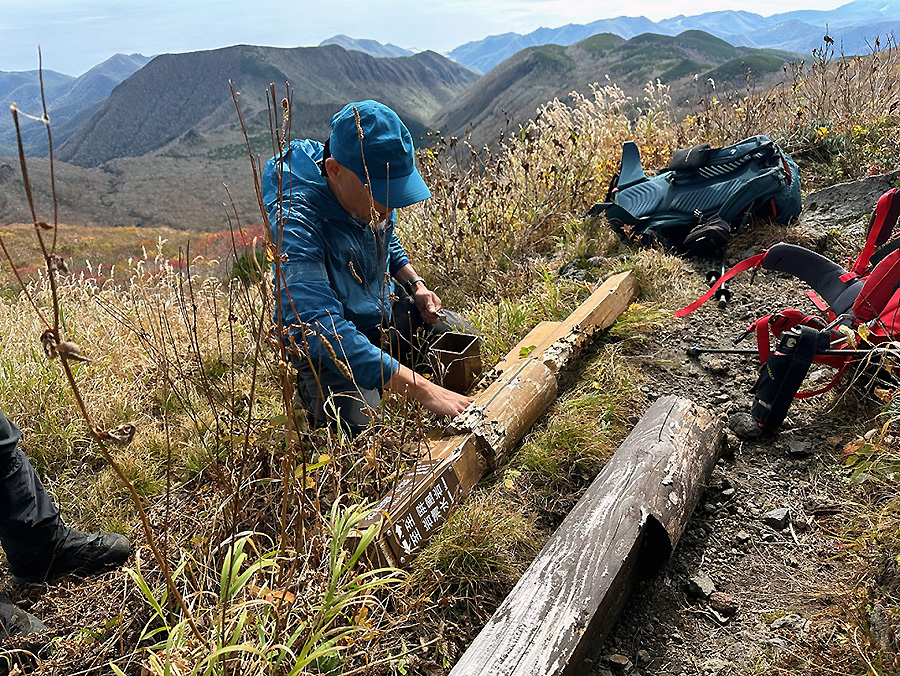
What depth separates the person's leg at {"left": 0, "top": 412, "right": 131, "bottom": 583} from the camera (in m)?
2.05

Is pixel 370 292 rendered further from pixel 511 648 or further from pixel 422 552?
pixel 511 648

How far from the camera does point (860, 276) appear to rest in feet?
8.81

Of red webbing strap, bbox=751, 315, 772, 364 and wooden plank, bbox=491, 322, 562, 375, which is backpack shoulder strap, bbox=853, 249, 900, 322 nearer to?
red webbing strap, bbox=751, 315, 772, 364

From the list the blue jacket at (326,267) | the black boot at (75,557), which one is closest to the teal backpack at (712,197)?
the blue jacket at (326,267)

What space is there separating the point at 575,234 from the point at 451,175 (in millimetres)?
1278

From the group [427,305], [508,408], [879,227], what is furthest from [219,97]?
[879,227]

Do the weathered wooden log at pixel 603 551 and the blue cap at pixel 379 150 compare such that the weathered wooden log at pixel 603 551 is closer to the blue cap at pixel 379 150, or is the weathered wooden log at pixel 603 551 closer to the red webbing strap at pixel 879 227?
the red webbing strap at pixel 879 227

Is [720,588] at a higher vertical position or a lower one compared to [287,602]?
lower

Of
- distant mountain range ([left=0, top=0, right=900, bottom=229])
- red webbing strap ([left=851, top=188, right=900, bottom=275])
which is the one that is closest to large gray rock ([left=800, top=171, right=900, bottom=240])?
red webbing strap ([left=851, top=188, right=900, bottom=275])

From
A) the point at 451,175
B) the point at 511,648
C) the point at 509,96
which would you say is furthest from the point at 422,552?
the point at 509,96

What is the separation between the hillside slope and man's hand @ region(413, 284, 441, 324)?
103 m

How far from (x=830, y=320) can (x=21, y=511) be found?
3491 mm

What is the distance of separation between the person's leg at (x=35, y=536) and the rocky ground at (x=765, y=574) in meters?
1.94

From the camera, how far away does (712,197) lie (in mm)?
4387
